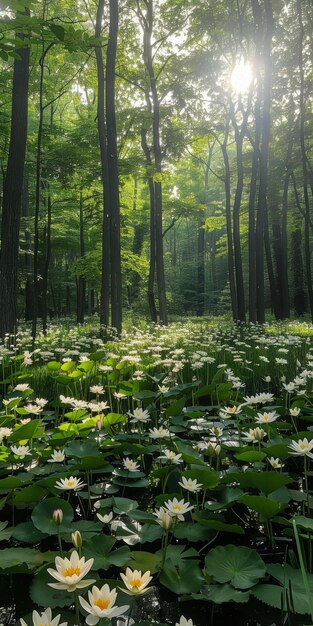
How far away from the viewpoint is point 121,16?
516 inches

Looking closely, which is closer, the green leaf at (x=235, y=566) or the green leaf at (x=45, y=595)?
the green leaf at (x=45, y=595)

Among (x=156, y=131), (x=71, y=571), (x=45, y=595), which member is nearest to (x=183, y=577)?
(x=45, y=595)

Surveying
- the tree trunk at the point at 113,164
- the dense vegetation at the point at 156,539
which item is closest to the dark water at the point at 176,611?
the dense vegetation at the point at 156,539

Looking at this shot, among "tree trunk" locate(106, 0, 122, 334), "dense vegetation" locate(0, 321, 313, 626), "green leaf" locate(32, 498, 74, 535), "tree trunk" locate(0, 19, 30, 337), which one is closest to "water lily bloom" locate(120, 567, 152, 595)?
"dense vegetation" locate(0, 321, 313, 626)

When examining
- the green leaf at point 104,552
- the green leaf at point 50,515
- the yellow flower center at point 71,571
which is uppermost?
the yellow flower center at point 71,571

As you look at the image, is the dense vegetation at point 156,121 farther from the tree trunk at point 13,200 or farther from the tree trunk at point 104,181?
the tree trunk at point 13,200

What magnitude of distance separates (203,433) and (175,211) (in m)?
12.0

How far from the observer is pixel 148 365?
4.20 meters

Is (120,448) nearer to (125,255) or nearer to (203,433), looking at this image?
(203,433)

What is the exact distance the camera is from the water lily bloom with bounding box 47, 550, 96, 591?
88 cm

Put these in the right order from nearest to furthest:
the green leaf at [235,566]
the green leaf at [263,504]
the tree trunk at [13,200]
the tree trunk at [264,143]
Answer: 1. the green leaf at [235,566]
2. the green leaf at [263,504]
3. the tree trunk at [13,200]
4. the tree trunk at [264,143]

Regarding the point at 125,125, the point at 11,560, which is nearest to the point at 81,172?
the point at 125,125

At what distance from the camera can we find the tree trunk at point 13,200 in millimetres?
6391

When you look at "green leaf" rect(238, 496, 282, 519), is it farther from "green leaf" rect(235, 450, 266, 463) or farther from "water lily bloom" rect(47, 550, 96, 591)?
"water lily bloom" rect(47, 550, 96, 591)
